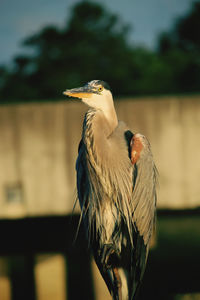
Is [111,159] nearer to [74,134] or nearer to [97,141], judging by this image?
[97,141]

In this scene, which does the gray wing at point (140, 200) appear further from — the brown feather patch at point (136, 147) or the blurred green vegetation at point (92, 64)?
the blurred green vegetation at point (92, 64)

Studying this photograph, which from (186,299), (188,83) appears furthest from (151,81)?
(186,299)

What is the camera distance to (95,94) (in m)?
1.73

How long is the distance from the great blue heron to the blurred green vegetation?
1116 centimetres

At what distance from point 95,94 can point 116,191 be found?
48 centimetres

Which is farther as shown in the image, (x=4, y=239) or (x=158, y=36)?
(x=158, y=36)

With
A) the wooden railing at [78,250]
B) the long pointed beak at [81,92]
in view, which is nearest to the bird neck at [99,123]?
the long pointed beak at [81,92]

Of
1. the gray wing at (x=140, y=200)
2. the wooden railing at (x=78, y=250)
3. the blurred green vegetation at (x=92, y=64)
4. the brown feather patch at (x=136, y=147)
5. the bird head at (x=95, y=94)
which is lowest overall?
the wooden railing at (x=78, y=250)

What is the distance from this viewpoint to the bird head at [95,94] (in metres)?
1.70

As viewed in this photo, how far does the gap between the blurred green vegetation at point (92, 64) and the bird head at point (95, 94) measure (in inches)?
439

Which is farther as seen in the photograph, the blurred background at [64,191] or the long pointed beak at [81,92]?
the blurred background at [64,191]

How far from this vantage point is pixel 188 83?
1430 centimetres

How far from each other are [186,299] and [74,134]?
2277mm

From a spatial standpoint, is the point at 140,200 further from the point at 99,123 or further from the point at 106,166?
the point at 99,123
